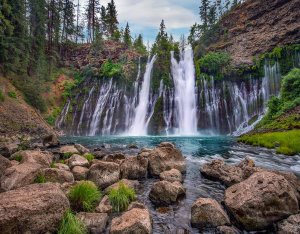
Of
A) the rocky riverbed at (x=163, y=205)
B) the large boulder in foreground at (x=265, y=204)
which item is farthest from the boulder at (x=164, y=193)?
the large boulder in foreground at (x=265, y=204)

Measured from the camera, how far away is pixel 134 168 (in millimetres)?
6258

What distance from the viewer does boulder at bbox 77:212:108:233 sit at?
3.15 meters

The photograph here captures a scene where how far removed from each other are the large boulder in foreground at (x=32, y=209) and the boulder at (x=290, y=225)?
13.7 ft

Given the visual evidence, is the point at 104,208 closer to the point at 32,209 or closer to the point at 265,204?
the point at 32,209

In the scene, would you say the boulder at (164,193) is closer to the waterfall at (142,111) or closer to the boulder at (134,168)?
the boulder at (134,168)

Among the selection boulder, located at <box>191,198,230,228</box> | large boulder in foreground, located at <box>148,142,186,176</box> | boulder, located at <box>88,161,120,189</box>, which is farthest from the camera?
large boulder in foreground, located at <box>148,142,186,176</box>

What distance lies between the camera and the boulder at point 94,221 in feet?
10.3

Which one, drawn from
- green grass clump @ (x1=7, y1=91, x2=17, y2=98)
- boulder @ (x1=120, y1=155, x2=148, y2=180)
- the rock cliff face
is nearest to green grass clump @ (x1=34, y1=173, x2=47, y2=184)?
boulder @ (x1=120, y1=155, x2=148, y2=180)

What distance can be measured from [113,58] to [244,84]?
97.7ft

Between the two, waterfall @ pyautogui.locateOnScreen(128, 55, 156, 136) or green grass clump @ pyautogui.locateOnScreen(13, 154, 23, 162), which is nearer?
green grass clump @ pyautogui.locateOnScreen(13, 154, 23, 162)

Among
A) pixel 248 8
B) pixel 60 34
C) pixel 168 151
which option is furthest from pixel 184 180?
pixel 60 34

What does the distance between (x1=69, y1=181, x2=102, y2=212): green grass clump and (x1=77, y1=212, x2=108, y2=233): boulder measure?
0.36 metres

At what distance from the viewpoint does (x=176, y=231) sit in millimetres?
3363

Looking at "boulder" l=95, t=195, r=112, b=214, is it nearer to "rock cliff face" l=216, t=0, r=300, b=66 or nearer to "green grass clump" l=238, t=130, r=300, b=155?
"green grass clump" l=238, t=130, r=300, b=155
